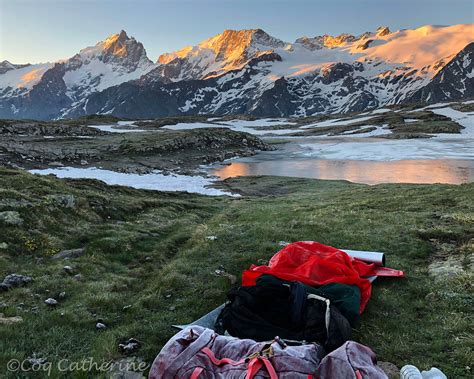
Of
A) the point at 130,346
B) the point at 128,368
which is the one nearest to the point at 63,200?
the point at 130,346

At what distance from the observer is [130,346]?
24.2 feet

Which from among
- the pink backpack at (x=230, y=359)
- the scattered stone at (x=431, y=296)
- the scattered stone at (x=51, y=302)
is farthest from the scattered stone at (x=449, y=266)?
the scattered stone at (x=51, y=302)

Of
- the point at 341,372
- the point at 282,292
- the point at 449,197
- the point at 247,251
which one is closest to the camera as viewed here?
the point at 341,372

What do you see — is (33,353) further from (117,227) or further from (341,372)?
(117,227)

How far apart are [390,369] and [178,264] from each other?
731 centimetres

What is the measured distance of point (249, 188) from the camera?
137ft

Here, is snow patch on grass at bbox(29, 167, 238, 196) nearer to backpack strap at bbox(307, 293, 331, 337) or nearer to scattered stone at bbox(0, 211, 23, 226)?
scattered stone at bbox(0, 211, 23, 226)

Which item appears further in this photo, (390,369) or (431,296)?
(431,296)

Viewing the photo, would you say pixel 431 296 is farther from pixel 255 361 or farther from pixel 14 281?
pixel 14 281

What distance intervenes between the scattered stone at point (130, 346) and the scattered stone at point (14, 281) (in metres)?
4.67

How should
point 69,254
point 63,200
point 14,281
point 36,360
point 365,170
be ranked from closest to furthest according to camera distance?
point 36,360 → point 14,281 → point 69,254 → point 63,200 → point 365,170

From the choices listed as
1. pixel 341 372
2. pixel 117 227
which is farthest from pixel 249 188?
pixel 341 372

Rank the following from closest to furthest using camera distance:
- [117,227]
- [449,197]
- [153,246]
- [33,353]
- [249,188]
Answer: [33,353]
[153,246]
[117,227]
[449,197]
[249,188]

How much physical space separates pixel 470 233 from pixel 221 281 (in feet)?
33.9
